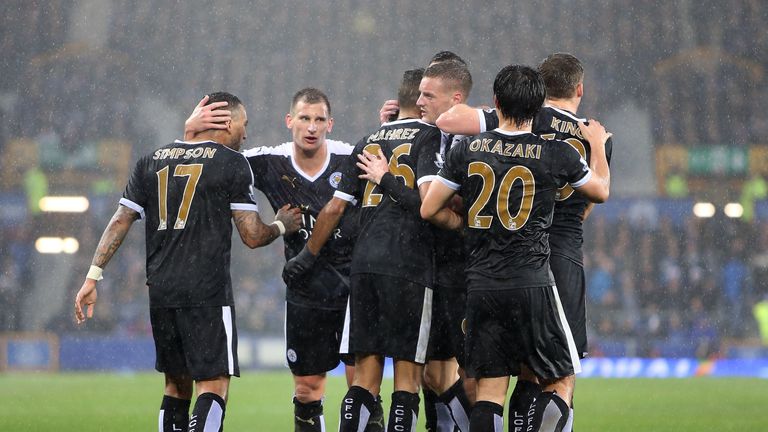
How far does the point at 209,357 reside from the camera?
510cm

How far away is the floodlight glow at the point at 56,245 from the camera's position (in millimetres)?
24062

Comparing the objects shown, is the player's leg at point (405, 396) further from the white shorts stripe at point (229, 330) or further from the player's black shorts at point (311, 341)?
the player's black shorts at point (311, 341)

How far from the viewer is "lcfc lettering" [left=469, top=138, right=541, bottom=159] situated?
4.74 m

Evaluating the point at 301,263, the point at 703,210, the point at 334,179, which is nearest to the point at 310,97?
the point at 334,179

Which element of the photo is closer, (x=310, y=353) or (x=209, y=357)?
(x=209, y=357)

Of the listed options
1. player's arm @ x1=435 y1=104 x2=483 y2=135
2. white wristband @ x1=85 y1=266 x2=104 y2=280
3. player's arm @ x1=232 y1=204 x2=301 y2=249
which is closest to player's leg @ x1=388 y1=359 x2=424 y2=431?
player's arm @ x1=232 y1=204 x2=301 y2=249

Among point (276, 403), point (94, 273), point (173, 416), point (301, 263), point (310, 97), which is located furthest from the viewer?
point (276, 403)

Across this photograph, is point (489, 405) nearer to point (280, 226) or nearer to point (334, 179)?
point (280, 226)

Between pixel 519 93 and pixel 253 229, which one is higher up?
pixel 519 93

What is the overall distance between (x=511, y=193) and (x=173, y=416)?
7.01ft

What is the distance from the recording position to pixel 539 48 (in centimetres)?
3034

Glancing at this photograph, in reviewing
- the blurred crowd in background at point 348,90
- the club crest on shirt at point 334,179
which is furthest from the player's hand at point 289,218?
the blurred crowd in background at point 348,90

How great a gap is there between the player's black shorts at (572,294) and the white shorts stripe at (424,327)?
0.65 metres

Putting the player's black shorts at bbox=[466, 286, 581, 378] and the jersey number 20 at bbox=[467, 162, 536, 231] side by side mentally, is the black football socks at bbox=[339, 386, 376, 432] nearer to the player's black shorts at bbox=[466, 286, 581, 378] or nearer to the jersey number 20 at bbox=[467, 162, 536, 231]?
the player's black shorts at bbox=[466, 286, 581, 378]
